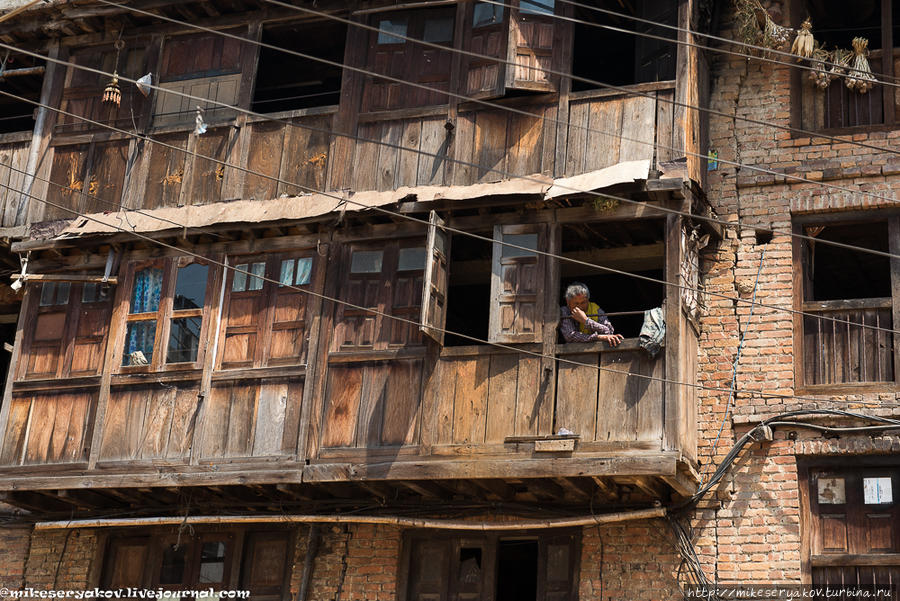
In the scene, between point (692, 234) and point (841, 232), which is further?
point (841, 232)

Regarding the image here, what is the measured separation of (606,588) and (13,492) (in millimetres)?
6913

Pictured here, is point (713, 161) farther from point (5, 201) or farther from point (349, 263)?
point (5, 201)

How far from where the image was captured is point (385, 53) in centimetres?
1514

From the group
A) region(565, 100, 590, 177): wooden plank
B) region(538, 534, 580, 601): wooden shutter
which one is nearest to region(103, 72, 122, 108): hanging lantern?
region(565, 100, 590, 177): wooden plank

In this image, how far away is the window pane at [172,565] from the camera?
49.0 feet

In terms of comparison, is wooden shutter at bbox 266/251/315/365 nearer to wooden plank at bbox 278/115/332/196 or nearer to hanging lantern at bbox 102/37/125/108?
wooden plank at bbox 278/115/332/196

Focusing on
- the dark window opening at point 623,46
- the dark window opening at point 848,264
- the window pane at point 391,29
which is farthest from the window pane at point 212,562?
the dark window opening at point 848,264

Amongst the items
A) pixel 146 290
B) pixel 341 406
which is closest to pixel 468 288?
pixel 341 406

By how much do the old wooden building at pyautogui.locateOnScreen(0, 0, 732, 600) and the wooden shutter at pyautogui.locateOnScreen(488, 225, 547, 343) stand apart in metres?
0.03

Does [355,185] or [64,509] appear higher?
[355,185]

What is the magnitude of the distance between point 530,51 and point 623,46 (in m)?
2.62

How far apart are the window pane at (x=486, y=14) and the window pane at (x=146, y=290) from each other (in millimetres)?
4790

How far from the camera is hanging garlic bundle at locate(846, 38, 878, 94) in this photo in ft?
46.8

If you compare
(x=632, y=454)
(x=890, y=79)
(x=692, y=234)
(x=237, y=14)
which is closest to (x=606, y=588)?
(x=632, y=454)
